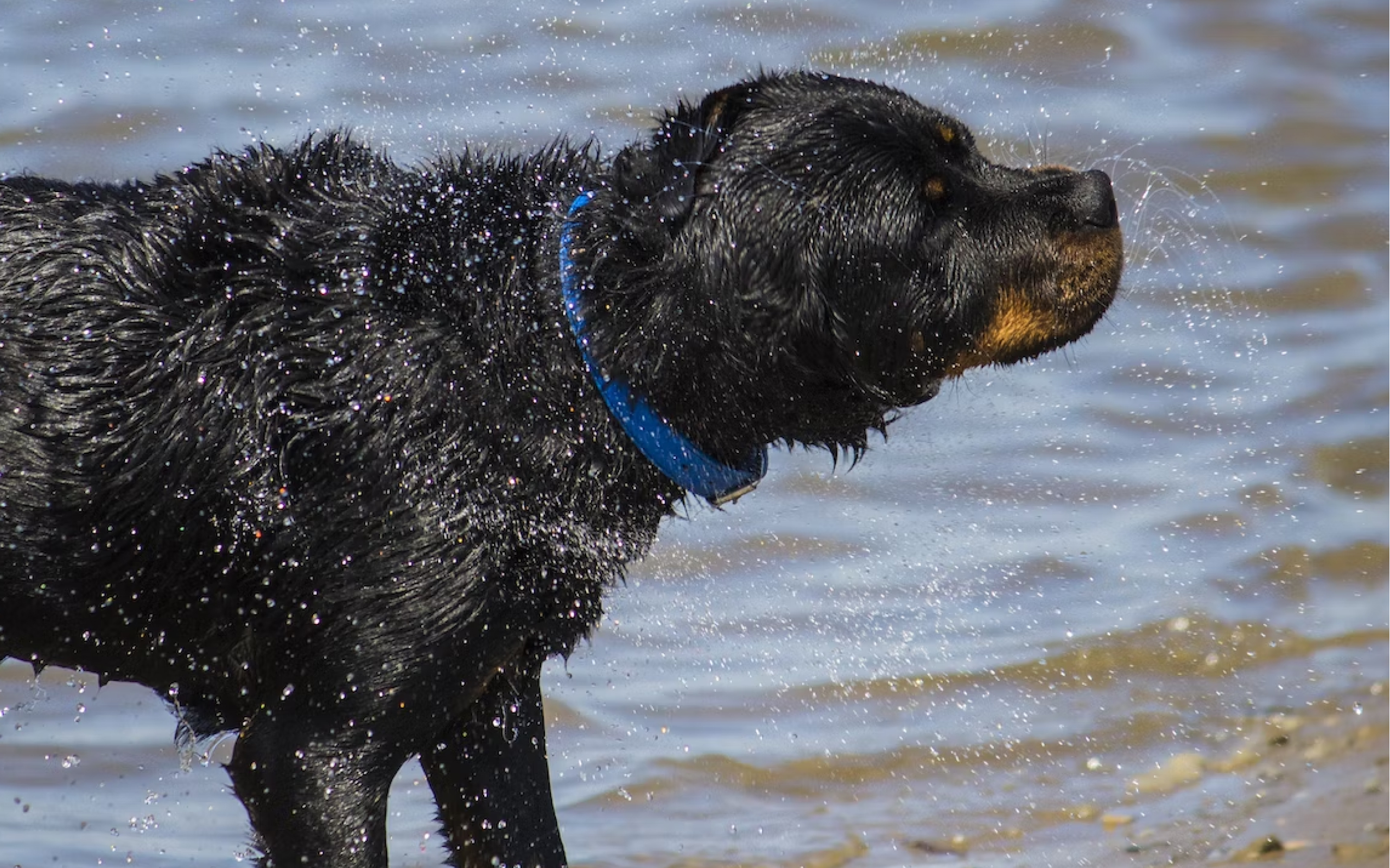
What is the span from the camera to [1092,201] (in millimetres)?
3775

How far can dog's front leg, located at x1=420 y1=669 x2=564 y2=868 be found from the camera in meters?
3.99

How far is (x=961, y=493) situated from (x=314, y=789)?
358 centimetres

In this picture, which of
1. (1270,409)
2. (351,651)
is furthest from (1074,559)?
(351,651)

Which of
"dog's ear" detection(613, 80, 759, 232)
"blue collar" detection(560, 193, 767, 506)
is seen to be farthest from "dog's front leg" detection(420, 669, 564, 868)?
"dog's ear" detection(613, 80, 759, 232)

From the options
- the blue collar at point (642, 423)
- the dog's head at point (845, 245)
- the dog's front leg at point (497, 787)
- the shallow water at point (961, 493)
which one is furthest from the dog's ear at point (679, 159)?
the shallow water at point (961, 493)

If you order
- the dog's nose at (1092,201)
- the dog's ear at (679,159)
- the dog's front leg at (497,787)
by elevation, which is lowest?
the dog's front leg at (497,787)

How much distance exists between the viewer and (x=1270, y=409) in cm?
685

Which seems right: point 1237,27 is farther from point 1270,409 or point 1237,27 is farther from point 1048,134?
point 1270,409

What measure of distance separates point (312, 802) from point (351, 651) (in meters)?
0.33

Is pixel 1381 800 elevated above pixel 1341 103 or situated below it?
below

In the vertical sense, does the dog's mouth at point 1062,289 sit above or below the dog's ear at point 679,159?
below

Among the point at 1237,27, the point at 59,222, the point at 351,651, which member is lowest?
the point at 351,651

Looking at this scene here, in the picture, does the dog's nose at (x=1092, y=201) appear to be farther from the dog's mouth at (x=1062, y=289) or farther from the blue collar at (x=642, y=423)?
the blue collar at (x=642, y=423)

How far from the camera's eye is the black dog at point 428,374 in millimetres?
3518
